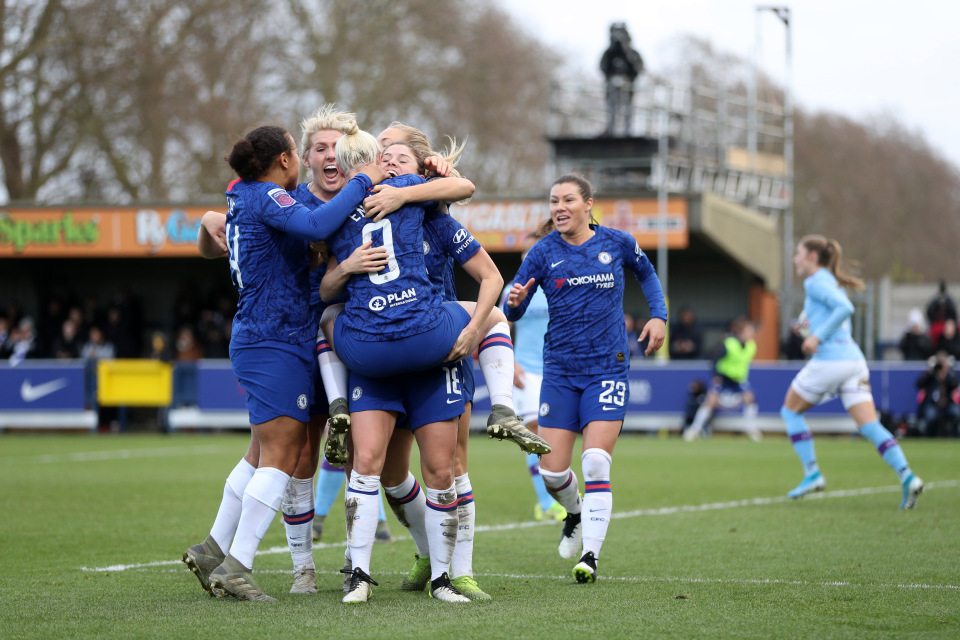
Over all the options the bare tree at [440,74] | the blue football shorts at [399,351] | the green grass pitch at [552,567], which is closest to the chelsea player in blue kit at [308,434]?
the green grass pitch at [552,567]

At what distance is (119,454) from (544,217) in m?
10.1

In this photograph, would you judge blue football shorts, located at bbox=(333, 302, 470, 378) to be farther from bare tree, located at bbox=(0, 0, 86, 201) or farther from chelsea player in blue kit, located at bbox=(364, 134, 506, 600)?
bare tree, located at bbox=(0, 0, 86, 201)

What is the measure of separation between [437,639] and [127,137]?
98.8 feet

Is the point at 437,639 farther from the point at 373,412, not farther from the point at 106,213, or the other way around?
the point at 106,213

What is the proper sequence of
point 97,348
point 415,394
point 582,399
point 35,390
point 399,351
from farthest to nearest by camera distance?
1. point 97,348
2. point 35,390
3. point 582,399
4. point 415,394
5. point 399,351

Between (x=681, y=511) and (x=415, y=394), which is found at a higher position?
(x=415, y=394)

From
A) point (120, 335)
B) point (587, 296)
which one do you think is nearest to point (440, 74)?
point (120, 335)

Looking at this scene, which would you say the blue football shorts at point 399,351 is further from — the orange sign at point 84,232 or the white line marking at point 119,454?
the orange sign at point 84,232

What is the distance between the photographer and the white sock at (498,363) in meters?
5.39

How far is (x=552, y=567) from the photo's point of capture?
661 centimetres

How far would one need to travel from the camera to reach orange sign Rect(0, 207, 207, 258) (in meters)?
25.3

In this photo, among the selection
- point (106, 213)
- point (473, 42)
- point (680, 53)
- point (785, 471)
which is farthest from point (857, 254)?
point (785, 471)

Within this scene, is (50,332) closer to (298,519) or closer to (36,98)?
(36,98)

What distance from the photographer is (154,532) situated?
26.8 feet
